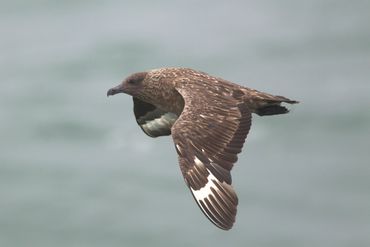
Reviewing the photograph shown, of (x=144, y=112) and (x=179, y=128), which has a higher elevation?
(x=179, y=128)

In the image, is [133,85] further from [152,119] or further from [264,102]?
[264,102]

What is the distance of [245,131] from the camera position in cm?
1798

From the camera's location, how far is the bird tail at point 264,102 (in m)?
19.2

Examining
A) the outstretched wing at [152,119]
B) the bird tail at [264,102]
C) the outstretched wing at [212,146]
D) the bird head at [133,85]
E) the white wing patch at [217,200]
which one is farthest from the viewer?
the outstretched wing at [152,119]

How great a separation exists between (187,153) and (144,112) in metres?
3.88

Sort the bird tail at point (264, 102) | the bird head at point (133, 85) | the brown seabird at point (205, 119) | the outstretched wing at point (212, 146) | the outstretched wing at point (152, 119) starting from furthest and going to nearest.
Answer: the outstretched wing at point (152, 119), the bird head at point (133, 85), the bird tail at point (264, 102), the brown seabird at point (205, 119), the outstretched wing at point (212, 146)

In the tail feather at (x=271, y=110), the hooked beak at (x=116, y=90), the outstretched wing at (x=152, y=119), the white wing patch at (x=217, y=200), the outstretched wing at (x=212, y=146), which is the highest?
the outstretched wing at (x=212, y=146)

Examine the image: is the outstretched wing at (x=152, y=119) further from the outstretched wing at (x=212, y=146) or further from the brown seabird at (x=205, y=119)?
the outstretched wing at (x=212, y=146)

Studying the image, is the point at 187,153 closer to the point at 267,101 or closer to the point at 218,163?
the point at 218,163

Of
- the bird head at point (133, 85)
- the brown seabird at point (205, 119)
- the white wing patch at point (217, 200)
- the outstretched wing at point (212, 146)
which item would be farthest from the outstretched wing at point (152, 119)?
the white wing patch at point (217, 200)

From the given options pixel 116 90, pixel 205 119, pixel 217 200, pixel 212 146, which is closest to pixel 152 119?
pixel 116 90

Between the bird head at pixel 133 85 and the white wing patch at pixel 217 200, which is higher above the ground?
the white wing patch at pixel 217 200

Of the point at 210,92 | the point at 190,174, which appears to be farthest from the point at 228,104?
the point at 190,174

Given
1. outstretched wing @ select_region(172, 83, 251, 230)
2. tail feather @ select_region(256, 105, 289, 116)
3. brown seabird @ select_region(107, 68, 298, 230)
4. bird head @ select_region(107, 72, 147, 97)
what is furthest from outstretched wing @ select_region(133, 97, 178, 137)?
outstretched wing @ select_region(172, 83, 251, 230)
